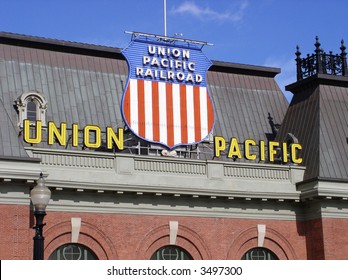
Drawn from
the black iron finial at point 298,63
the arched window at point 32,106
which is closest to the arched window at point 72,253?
the arched window at point 32,106

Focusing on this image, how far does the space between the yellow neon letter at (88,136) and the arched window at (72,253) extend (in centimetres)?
465

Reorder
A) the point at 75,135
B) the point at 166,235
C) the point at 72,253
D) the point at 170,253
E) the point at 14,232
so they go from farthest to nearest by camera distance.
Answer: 1. the point at 170,253
2. the point at 166,235
3. the point at 75,135
4. the point at 72,253
5. the point at 14,232

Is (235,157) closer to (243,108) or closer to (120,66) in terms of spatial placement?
(243,108)

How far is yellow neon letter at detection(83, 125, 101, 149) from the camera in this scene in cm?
3366

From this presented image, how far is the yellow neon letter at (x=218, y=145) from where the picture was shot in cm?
3609

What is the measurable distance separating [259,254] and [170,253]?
489cm

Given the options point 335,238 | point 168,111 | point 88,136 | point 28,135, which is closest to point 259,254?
point 335,238

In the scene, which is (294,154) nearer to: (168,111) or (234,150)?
(234,150)

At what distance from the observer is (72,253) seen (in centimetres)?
3225

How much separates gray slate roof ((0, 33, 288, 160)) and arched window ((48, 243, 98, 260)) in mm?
5927

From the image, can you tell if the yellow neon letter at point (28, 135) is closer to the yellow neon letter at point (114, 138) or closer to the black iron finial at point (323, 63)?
the yellow neon letter at point (114, 138)

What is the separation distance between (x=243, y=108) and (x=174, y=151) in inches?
264

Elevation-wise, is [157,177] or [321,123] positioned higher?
[321,123]

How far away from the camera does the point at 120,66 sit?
40406 millimetres
